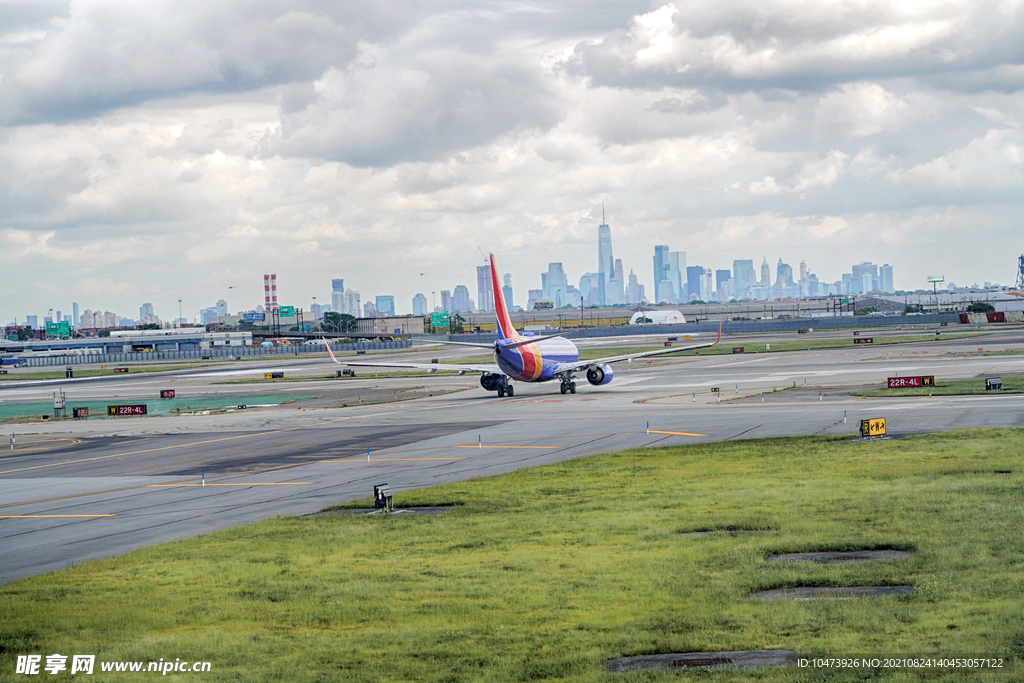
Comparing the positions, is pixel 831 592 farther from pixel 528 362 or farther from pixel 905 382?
pixel 528 362

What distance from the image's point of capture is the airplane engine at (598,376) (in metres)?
78.6

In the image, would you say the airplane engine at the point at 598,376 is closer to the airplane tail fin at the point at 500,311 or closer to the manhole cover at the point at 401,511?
the airplane tail fin at the point at 500,311

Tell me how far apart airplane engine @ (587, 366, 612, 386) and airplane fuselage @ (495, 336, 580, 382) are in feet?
6.43

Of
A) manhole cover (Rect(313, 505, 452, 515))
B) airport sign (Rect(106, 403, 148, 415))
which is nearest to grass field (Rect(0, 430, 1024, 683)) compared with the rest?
manhole cover (Rect(313, 505, 452, 515))

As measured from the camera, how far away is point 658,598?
1781cm

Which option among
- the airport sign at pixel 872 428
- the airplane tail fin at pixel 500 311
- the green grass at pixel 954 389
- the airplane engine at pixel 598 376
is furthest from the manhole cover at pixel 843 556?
the airplane engine at pixel 598 376

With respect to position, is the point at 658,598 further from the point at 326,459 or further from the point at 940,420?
the point at 940,420

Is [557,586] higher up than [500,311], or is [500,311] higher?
[500,311]

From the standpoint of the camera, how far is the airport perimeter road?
3075cm

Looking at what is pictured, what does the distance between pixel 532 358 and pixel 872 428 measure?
3698cm

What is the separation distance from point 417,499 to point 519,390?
53.3m

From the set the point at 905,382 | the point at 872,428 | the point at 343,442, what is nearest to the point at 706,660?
the point at 872,428

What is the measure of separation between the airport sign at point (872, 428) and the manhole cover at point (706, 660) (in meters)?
29.4

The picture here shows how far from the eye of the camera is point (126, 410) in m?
81.8
